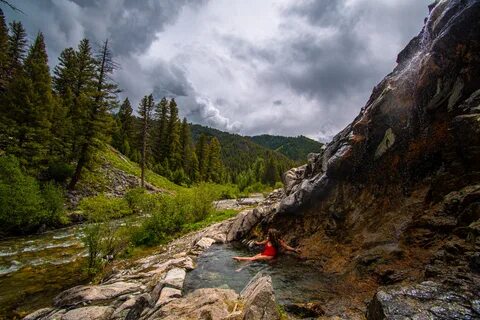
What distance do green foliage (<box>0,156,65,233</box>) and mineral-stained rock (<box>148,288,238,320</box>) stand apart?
1819cm

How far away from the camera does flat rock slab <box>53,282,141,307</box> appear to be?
8.39 metres

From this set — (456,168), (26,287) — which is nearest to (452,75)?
→ (456,168)

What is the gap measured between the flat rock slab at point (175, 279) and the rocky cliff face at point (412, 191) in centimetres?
449

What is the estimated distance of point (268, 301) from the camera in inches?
223

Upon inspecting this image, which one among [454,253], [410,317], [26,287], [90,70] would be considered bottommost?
[26,287]

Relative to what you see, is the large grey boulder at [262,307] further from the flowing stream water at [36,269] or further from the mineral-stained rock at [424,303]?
the flowing stream water at [36,269]

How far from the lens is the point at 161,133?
2911 inches

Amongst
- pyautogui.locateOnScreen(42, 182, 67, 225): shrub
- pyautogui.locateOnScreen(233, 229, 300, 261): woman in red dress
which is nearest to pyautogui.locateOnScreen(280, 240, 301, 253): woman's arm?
pyautogui.locateOnScreen(233, 229, 300, 261): woman in red dress

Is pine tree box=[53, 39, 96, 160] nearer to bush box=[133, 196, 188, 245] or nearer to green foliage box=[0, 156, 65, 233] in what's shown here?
green foliage box=[0, 156, 65, 233]

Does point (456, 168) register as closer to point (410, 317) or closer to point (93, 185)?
point (410, 317)

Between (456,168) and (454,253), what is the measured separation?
2.99 m

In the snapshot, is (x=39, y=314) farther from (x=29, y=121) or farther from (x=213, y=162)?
(x=213, y=162)

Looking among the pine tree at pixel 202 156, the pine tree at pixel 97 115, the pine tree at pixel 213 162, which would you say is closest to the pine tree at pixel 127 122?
the pine tree at pixel 202 156

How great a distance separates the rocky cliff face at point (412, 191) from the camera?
19.6 feet
